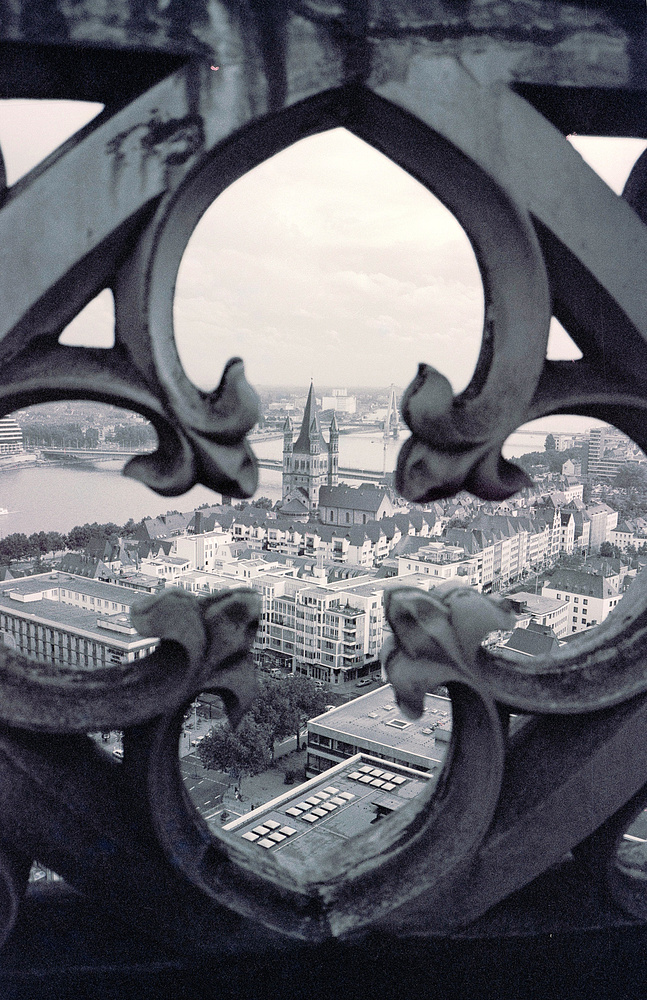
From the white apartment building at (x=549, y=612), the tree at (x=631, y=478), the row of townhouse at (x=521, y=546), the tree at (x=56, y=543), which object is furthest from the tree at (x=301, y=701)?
the tree at (x=631, y=478)

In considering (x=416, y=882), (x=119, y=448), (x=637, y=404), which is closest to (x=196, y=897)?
(x=416, y=882)

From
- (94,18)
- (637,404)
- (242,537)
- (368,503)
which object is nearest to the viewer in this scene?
(94,18)

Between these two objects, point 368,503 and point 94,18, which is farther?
point 368,503

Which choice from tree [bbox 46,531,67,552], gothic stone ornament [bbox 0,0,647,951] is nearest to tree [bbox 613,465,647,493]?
gothic stone ornament [bbox 0,0,647,951]

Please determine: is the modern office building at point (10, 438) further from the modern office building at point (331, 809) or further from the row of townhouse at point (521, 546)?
the row of townhouse at point (521, 546)

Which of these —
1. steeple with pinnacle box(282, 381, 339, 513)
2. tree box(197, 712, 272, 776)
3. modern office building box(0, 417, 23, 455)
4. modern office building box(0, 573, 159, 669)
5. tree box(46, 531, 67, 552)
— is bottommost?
tree box(197, 712, 272, 776)

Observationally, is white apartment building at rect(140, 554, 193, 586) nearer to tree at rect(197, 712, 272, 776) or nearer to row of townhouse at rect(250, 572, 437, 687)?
row of townhouse at rect(250, 572, 437, 687)

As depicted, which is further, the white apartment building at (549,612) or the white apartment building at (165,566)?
the white apartment building at (165,566)

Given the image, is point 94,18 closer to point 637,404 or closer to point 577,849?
point 637,404
